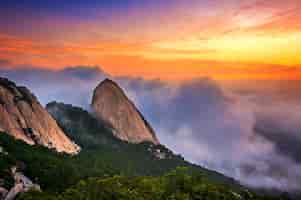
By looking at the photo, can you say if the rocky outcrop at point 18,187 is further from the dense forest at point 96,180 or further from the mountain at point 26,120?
the mountain at point 26,120

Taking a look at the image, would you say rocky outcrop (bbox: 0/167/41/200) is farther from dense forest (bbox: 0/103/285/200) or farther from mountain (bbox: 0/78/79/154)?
mountain (bbox: 0/78/79/154)

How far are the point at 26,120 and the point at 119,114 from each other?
53.5 metres

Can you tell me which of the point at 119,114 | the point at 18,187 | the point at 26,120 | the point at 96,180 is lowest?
the point at 18,187

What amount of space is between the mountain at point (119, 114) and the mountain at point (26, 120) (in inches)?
1511

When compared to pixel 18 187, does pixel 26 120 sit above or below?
above

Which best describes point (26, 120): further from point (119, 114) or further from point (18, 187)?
point (119, 114)

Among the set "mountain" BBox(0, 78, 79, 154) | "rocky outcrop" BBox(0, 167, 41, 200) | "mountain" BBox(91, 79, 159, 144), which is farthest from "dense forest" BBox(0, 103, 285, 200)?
"mountain" BBox(91, 79, 159, 144)

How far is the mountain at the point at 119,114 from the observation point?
13312 centimetres

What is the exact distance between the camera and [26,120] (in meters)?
83.2

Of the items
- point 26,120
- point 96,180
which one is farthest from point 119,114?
point 96,180

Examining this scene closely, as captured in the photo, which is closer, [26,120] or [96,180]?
[96,180]

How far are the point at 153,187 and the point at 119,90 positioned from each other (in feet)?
304

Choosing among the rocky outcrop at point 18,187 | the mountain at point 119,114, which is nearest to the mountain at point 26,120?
the rocky outcrop at point 18,187

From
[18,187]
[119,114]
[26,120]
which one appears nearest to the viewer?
[18,187]
